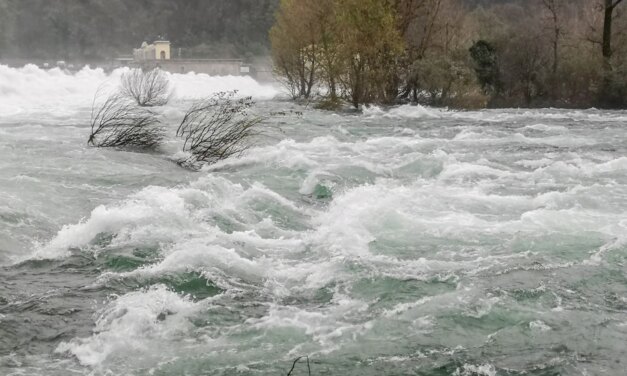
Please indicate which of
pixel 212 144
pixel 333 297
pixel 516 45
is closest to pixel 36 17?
pixel 516 45

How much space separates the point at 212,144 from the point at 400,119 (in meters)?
10.4

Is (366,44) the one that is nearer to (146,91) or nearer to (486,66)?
(486,66)

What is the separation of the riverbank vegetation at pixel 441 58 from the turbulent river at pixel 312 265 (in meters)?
13.9

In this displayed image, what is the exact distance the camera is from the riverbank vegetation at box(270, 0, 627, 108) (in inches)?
1119

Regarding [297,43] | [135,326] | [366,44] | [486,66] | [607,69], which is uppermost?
[297,43]

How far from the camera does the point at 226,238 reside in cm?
892

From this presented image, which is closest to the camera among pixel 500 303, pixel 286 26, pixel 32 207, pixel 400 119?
pixel 500 303

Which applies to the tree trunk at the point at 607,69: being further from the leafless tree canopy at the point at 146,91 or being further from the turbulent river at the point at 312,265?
the leafless tree canopy at the point at 146,91

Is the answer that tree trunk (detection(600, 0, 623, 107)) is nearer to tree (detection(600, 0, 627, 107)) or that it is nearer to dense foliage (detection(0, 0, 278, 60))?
tree (detection(600, 0, 627, 107))

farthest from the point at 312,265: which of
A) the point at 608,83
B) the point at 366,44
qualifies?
the point at 608,83

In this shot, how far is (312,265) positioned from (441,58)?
22.7 meters

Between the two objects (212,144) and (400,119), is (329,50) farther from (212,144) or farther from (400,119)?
(212,144)

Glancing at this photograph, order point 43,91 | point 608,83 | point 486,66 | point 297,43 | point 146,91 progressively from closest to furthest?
point 608,83 → point 146,91 → point 486,66 → point 297,43 → point 43,91

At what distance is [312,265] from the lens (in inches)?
320
